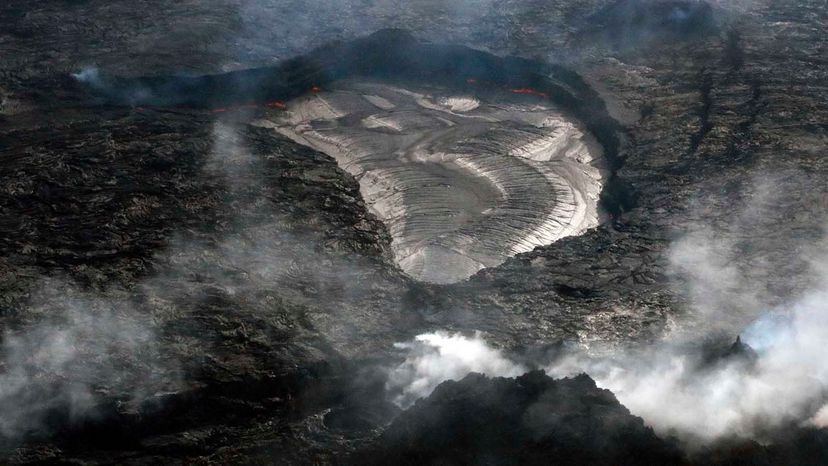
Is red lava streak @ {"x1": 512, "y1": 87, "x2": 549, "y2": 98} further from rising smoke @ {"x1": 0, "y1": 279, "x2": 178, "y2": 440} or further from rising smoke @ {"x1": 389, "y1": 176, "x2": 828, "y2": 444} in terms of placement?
rising smoke @ {"x1": 0, "y1": 279, "x2": 178, "y2": 440}

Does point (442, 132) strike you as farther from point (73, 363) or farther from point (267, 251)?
point (73, 363)

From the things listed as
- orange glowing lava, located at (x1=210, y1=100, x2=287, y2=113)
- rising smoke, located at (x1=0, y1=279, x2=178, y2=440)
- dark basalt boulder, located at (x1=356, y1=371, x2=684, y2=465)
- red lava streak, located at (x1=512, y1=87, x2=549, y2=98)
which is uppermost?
dark basalt boulder, located at (x1=356, y1=371, x2=684, y2=465)

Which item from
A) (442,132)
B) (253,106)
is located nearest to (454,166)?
(442,132)

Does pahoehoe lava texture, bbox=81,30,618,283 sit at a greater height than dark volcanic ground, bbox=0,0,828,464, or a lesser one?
lesser

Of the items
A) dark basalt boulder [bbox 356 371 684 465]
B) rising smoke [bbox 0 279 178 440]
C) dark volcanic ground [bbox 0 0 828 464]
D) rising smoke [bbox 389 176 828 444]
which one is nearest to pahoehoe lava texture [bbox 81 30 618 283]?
dark volcanic ground [bbox 0 0 828 464]

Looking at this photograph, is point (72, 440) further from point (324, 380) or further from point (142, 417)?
point (324, 380)

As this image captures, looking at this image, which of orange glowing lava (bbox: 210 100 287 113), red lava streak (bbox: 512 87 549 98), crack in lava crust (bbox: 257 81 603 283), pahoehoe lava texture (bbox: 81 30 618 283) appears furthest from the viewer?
red lava streak (bbox: 512 87 549 98)

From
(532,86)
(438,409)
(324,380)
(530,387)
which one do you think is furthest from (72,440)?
(532,86)
